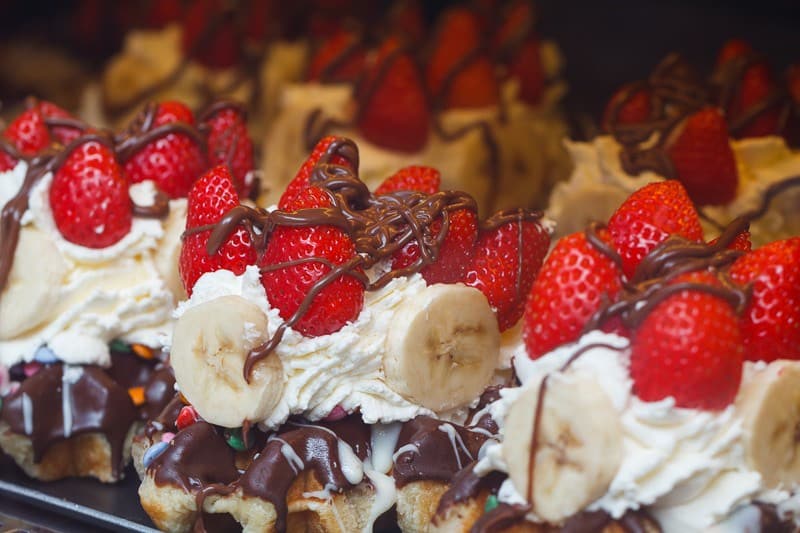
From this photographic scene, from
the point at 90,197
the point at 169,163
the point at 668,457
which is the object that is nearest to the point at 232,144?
the point at 169,163

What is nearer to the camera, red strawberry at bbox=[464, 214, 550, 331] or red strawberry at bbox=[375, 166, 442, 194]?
red strawberry at bbox=[464, 214, 550, 331]

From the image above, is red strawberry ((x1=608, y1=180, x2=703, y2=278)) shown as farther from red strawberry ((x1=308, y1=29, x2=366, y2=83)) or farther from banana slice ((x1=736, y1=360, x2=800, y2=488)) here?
red strawberry ((x1=308, y1=29, x2=366, y2=83))

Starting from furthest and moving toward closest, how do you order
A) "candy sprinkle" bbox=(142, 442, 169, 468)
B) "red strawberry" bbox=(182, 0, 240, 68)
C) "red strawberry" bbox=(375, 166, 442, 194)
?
1. "red strawberry" bbox=(182, 0, 240, 68)
2. "red strawberry" bbox=(375, 166, 442, 194)
3. "candy sprinkle" bbox=(142, 442, 169, 468)

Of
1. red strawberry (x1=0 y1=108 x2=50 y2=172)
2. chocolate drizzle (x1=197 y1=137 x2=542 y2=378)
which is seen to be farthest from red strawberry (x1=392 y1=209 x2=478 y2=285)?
red strawberry (x1=0 y1=108 x2=50 y2=172)

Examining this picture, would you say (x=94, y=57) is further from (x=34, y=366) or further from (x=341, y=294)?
(x=341, y=294)

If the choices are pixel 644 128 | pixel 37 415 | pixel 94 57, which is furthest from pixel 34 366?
pixel 94 57
